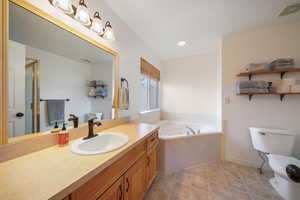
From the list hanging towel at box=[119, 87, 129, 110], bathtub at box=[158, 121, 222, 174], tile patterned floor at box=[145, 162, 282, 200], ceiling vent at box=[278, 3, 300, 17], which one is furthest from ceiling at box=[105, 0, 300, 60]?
tile patterned floor at box=[145, 162, 282, 200]

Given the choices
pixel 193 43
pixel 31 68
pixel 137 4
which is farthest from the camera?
pixel 193 43

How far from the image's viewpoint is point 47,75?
0.97 meters

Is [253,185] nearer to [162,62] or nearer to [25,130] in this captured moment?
[25,130]

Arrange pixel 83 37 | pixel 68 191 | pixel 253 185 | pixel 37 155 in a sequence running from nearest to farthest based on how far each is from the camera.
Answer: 1. pixel 68 191
2. pixel 37 155
3. pixel 83 37
4. pixel 253 185

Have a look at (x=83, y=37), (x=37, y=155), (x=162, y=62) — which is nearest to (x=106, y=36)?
(x=83, y=37)

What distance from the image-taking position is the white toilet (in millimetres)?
1301

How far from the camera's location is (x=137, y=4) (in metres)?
1.46

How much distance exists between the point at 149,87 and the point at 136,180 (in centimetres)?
221

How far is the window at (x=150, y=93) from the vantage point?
272 cm

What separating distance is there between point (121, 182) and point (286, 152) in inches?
87.9

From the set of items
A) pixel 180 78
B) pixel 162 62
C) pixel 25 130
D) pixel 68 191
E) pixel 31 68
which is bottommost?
pixel 68 191

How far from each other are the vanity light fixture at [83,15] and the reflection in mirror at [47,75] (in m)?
0.16

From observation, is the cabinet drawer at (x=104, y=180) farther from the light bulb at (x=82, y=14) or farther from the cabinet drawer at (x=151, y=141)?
the light bulb at (x=82, y=14)

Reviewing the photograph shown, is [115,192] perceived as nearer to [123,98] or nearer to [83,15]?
[123,98]
